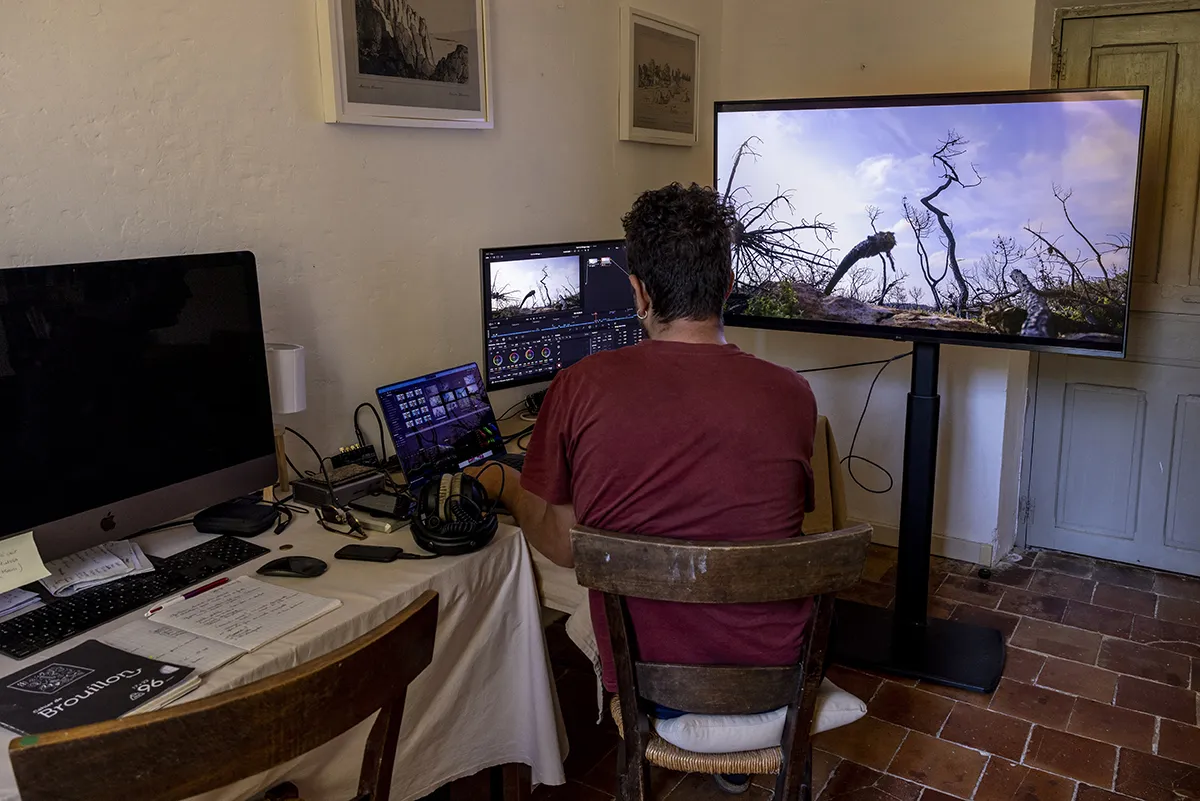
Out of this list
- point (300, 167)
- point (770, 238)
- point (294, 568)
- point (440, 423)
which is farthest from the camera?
point (770, 238)

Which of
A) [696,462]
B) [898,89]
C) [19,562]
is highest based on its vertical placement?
[898,89]

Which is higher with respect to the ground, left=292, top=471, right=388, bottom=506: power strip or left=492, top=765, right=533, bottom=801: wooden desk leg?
left=292, top=471, right=388, bottom=506: power strip

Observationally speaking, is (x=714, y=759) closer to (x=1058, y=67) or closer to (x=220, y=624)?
(x=220, y=624)

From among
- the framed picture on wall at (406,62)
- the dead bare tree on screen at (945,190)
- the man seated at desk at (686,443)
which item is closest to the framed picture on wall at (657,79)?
the framed picture on wall at (406,62)

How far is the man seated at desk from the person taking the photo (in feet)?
5.16

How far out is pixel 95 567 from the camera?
5.71ft

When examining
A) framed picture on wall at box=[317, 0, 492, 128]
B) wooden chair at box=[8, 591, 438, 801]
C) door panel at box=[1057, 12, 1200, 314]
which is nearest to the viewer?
wooden chair at box=[8, 591, 438, 801]

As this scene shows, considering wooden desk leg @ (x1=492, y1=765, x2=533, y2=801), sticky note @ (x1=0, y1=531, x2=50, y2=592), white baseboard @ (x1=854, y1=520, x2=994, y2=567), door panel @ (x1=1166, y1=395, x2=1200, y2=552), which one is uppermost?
sticky note @ (x1=0, y1=531, x2=50, y2=592)

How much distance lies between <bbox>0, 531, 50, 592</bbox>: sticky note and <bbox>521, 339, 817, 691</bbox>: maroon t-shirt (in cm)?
89

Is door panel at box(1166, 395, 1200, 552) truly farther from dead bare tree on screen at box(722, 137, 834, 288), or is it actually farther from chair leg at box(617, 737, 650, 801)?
chair leg at box(617, 737, 650, 801)

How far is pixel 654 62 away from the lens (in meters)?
3.52

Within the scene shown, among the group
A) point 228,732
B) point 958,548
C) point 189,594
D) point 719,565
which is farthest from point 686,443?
point 958,548

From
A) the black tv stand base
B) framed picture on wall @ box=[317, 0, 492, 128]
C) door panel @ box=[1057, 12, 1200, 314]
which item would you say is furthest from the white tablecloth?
door panel @ box=[1057, 12, 1200, 314]

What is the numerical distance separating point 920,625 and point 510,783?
1.58 metres
